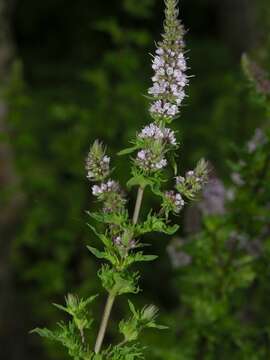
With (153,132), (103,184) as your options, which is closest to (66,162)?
(103,184)

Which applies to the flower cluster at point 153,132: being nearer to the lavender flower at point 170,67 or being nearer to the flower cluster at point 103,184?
the lavender flower at point 170,67

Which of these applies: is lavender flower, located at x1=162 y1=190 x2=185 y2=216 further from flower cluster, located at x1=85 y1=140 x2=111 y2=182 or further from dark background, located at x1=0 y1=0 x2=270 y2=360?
dark background, located at x1=0 y1=0 x2=270 y2=360

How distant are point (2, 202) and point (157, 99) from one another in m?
4.45

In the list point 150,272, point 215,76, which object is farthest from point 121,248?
point 215,76

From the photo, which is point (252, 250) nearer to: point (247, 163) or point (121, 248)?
point (247, 163)

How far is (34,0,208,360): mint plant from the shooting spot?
8.80 feet

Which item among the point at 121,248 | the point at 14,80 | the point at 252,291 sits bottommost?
the point at 121,248

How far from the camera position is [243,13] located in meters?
10.4

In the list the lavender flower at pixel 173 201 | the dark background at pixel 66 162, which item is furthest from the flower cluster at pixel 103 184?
the dark background at pixel 66 162

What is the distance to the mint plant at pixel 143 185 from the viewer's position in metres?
2.68

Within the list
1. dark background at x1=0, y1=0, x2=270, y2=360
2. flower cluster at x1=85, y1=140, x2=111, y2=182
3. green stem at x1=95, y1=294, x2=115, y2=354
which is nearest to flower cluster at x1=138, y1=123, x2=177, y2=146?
flower cluster at x1=85, y1=140, x2=111, y2=182

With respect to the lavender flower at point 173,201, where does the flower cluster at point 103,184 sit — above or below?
above

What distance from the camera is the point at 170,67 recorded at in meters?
2.66

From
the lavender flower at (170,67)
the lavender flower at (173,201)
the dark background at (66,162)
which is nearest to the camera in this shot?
the lavender flower at (170,67)
